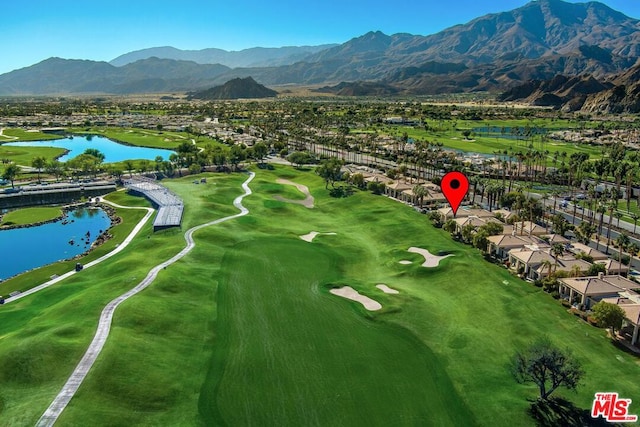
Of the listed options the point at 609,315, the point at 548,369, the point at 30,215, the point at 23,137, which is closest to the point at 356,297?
the point at 548,369

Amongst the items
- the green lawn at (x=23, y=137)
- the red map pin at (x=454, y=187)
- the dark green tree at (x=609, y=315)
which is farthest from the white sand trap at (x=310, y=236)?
the green lawn at (x=23, y=137)

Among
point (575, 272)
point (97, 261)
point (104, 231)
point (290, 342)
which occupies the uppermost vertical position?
point (575, 272)

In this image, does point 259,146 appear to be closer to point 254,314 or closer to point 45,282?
point 45,282

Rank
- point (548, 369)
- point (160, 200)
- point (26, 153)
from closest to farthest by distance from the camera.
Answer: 1. point (548, 369)
2. point (160, 200)
3. point (26, 153)

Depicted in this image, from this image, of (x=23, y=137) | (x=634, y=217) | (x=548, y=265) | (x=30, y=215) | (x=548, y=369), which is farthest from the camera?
(x=23, y=137)

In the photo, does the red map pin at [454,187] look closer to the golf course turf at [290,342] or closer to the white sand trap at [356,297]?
the golf course turf at [290,342]

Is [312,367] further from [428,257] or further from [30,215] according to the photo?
[30,215]

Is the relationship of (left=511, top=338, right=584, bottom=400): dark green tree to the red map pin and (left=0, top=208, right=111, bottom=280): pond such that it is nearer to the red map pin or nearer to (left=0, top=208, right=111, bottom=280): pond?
the red map pin
